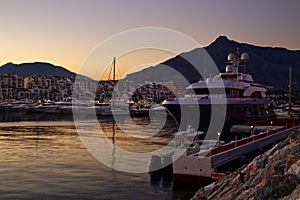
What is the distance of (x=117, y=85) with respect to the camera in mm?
182750

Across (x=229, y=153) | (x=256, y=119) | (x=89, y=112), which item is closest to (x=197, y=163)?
(x=229, y=153)

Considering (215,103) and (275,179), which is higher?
(215,103)

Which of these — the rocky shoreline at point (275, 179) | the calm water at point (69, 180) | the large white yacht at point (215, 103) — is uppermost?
the large white yacht at point (215, 103)

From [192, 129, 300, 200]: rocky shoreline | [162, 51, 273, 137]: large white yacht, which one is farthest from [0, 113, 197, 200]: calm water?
[162, 51, 273, 137]: large white yacht

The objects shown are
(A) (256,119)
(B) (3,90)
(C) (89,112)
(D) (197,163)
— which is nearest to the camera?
(D) (197,163)

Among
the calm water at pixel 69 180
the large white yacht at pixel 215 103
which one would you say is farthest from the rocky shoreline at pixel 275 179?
the large white yacht at pixel 215 103

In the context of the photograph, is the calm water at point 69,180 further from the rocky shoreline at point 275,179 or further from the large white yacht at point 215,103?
the large white yacht at point 215,103

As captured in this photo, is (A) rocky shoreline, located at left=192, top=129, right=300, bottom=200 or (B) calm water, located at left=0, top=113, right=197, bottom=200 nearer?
(A) rocky shoreline, located at left=192, top=129, right=300, bottom=200

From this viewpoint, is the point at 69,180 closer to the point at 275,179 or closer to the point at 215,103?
the point at 275,179

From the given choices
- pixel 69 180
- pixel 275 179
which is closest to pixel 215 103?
pixel 69 180

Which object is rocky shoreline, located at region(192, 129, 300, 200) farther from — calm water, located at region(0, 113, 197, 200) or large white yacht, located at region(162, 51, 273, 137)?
large white yacht, located at region(162, 51, 273, 137)

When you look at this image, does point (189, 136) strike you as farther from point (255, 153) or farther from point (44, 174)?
point (44, 174)

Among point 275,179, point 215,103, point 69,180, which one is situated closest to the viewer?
point 275,179

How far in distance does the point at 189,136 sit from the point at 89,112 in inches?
2871
